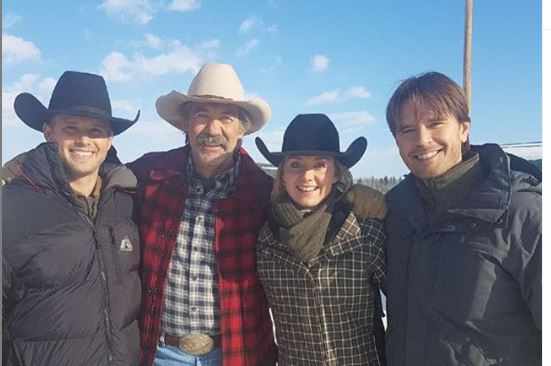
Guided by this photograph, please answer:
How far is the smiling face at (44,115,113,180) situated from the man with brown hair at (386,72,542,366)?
1.01m

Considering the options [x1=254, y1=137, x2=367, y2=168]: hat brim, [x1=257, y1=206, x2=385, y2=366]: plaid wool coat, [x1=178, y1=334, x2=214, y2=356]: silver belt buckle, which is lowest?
[x1=178, y1=334, x2=214, y2=356]: silver belt buckle

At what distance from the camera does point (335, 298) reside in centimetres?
154

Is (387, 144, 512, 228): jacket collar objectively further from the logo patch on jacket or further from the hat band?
the hat band

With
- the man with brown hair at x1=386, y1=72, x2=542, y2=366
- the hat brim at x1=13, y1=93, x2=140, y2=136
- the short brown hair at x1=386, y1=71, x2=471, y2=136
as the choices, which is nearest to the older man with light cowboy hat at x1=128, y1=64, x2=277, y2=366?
the hat brim at x1=13, y1=93, x2=140, y2=136

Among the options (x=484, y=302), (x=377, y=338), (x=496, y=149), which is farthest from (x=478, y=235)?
(x=377, y=338)

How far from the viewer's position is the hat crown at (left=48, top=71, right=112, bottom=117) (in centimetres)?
172

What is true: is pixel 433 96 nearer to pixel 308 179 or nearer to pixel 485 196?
pixel 485 196

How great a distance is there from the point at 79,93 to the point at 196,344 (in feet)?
3.22

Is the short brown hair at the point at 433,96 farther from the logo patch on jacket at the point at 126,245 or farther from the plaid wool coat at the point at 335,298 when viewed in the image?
the logo patch on jacket at the point at 126,245

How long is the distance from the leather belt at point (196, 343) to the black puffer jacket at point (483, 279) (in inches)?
26.3

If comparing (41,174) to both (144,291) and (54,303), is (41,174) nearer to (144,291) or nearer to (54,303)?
(54,303)

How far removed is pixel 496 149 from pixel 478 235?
29 centimetres

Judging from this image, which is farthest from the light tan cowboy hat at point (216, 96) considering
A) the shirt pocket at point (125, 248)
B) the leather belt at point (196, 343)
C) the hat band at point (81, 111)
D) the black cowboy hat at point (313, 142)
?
the leather belt at point (196, 343)

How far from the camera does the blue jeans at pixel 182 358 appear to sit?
1.68 metres
